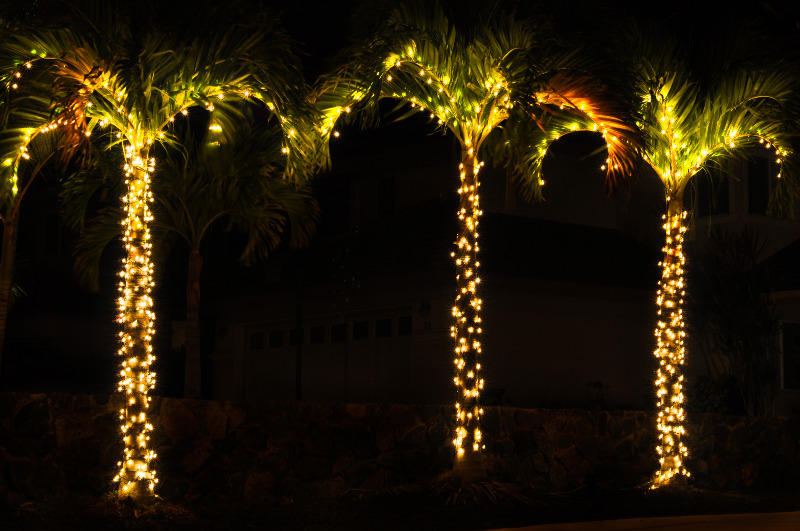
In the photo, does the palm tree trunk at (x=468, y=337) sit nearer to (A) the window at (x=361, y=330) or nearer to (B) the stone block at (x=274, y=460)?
(B) the stone block at (x=274, y=460)

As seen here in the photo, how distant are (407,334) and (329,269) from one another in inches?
102

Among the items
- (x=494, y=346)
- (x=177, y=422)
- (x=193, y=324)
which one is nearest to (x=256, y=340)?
(x=193, y=324)

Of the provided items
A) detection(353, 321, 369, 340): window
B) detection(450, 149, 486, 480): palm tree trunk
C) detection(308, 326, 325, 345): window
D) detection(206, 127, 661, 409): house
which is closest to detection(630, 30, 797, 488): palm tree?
detection(450, 149, 486, 480): palm tree trunk

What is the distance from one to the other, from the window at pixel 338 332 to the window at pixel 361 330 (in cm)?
35

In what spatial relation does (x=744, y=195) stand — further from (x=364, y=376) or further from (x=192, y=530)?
(x=192, y=530)

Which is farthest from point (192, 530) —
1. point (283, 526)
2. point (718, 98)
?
point (718, 98)

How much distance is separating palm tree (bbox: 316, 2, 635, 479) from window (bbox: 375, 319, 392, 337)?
26.6 ft

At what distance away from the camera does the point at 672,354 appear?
1434 centimetres

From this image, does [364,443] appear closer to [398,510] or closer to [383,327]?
[398,510]

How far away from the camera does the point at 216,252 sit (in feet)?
101

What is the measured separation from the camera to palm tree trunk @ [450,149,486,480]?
40.0 ft

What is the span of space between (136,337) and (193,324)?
8.24 meters

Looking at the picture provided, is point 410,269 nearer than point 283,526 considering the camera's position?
No

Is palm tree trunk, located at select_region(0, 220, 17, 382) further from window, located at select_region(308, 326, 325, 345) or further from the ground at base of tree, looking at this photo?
window, located at select_region(308, 326, 325, 345)
